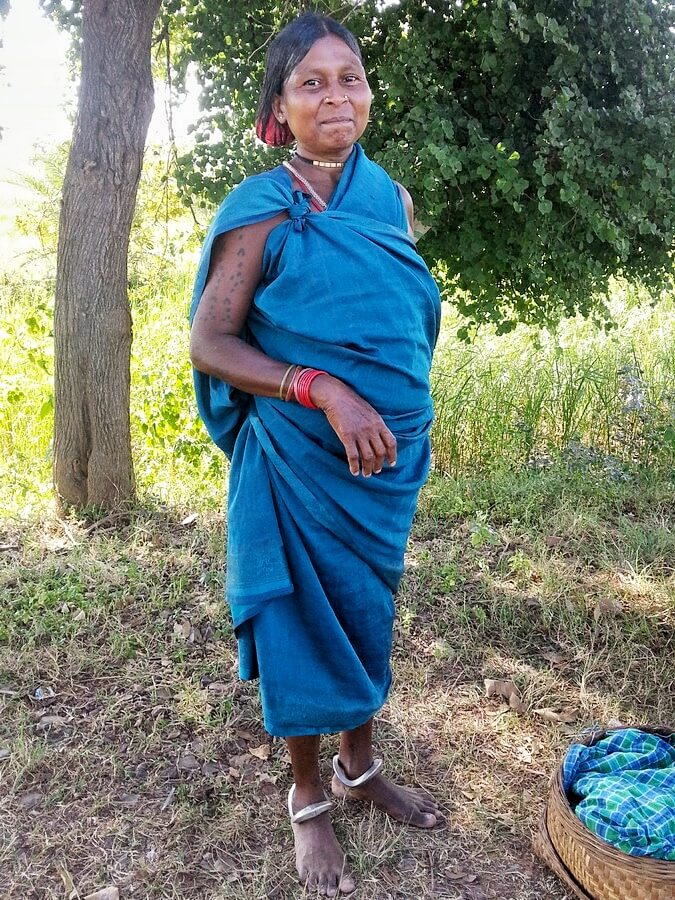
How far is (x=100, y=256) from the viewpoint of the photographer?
3746 mm

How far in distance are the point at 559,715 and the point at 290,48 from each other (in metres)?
2.28

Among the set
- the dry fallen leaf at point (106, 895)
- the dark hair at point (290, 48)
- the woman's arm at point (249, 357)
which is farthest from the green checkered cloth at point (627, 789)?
the dark hair at point (290, 48)

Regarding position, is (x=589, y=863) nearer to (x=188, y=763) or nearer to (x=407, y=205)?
(x=188, y=763)

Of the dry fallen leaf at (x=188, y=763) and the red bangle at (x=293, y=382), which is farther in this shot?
the dry fallen leaf at (x=188, y=763)

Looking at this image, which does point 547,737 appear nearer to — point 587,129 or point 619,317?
point 587,129

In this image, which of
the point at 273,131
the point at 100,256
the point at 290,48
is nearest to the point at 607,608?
the point at 273,131

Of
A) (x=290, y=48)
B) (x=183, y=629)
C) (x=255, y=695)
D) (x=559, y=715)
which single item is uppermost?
(x=290, y=48)

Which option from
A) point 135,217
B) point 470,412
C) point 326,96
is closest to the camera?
point 326,96

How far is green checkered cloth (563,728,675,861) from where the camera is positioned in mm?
2143

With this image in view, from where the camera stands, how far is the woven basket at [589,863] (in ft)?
6.69

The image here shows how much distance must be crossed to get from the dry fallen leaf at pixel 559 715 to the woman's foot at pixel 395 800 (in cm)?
58

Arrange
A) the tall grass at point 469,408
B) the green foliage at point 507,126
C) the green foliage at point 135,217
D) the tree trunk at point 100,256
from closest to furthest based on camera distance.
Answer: the green foliage at point 507,126
the tree trunk at point 100,256
the tall grass at point 469,408
the green foliage at point 135,217

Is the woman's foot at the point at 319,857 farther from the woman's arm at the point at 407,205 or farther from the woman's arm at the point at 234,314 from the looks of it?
the woman's arm at the point at 407,205

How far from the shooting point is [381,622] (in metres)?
2.24
